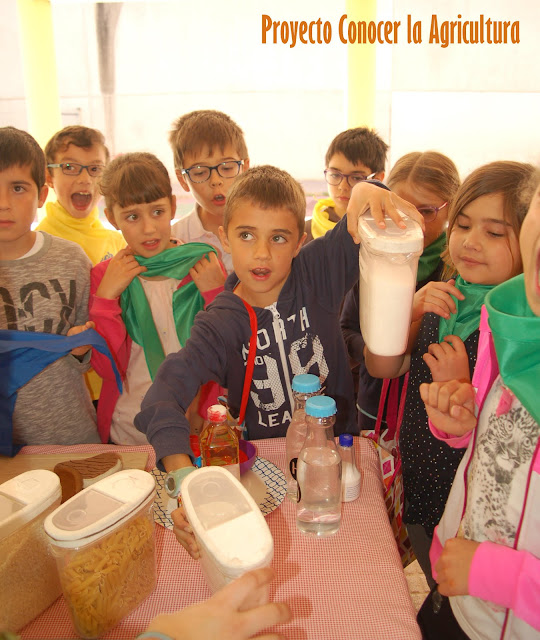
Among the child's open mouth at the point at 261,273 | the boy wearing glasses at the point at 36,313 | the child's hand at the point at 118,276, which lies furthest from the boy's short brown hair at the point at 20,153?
the child's open mouth at the point at 261,273

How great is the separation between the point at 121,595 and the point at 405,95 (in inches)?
157

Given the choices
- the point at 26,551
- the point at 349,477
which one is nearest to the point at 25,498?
the point at 26,551

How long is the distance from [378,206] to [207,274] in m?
0.78

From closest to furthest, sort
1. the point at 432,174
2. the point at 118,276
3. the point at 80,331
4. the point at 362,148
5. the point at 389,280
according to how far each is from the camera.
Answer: the point at 389,280
the point at 80,331
the point at 118,276
the point at 432,174
the point at 362,148

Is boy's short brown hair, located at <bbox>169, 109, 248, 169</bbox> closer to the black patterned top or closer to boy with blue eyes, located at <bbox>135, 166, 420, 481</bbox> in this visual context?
boy with blue eyes, located at <bbox>135, 166, 420, 481</bbox>

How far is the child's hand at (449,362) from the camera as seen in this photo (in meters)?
1.29

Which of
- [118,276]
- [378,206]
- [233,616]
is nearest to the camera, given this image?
[233,616]

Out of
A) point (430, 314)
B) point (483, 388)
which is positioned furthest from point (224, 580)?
point (430, 314)

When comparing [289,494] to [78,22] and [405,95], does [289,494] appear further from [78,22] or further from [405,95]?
[78,22]

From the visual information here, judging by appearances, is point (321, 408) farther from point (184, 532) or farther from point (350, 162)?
point (350, 162)

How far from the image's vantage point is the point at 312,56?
Answer: 391 centimetres

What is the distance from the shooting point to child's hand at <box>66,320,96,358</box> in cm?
162

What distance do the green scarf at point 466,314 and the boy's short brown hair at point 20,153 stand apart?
1392mm

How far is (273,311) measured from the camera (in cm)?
148
